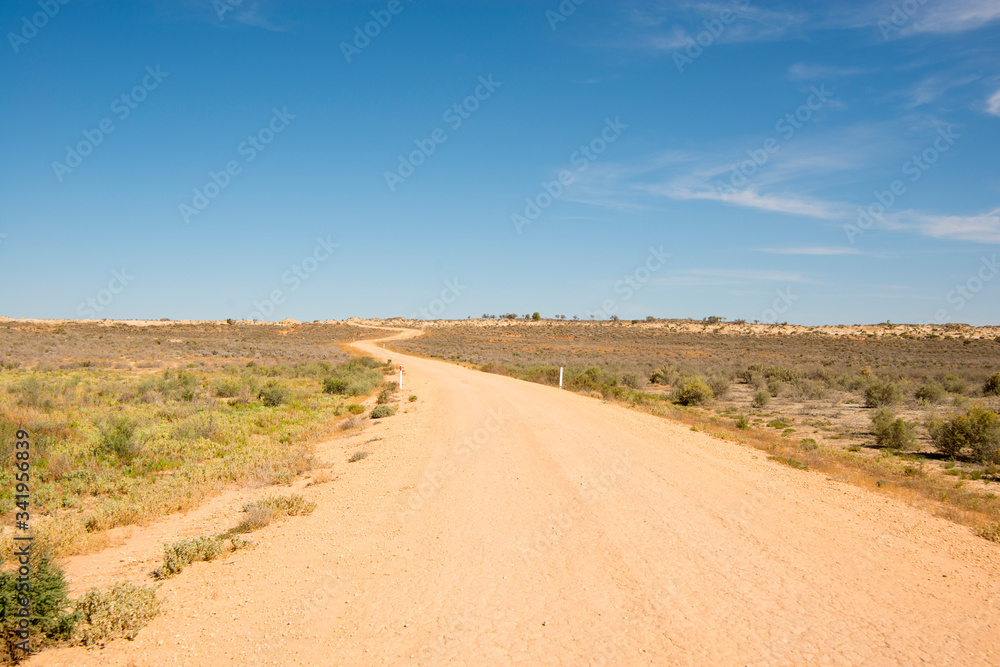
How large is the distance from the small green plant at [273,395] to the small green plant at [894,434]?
61.1ft

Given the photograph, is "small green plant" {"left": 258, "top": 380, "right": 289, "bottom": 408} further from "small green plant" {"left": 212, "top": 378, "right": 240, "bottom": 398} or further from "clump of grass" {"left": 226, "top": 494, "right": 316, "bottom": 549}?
"clump of grass" {"left": 226, "top": 494, "right": 316, "bottom": 549}


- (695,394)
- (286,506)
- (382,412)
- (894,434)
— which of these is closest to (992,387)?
(695,394)

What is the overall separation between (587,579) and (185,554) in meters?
4.41

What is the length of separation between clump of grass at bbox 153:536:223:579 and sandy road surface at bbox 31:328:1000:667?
0.17 m

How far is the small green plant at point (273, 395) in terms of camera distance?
20.1 m

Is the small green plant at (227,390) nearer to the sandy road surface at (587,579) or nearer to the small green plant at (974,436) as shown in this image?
the sandy road surface at (587,579)

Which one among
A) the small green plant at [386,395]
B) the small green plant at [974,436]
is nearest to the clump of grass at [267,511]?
the small green plant at [386,395]

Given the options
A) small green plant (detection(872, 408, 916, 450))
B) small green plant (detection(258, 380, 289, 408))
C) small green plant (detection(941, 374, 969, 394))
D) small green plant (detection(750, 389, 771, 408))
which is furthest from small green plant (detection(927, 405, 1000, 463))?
small green plant (detection(258, 380, 289, 408))

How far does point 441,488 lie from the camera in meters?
8.84

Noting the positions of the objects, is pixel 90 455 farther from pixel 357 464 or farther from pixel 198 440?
pixel 357 464

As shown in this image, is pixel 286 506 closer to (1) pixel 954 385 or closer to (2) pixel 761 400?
(2) pixel 761 400

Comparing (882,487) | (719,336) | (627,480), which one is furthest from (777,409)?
(719,336)

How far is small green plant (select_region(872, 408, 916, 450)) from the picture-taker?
48.4 feet

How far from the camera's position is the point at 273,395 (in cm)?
2019
